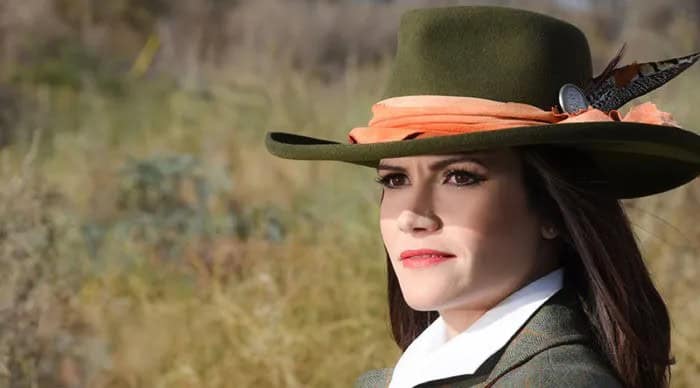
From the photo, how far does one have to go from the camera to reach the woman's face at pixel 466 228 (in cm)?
281

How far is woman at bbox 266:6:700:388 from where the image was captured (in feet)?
9.12

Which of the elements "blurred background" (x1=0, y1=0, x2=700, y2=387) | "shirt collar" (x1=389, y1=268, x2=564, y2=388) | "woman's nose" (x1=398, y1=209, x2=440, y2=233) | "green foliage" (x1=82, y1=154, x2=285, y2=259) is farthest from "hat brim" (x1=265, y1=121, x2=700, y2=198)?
"green foliage" (x1=82, y1=154, x2=285, y2=259)

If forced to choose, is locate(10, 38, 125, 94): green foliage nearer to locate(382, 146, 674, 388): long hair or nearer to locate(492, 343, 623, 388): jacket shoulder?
locate(382, 146, 674, 388): long hair

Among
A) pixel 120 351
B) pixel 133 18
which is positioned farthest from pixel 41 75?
pixel 120 351

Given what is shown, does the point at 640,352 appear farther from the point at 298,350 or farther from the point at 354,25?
the point at 354,25

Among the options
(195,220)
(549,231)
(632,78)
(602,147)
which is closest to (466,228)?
(549,231)

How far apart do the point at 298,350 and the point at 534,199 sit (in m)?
2.79

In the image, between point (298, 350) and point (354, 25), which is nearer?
point (298, 350)

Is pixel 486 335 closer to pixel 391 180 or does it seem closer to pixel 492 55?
pixel 391 180

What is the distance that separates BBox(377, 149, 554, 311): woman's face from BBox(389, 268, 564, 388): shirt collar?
27mm

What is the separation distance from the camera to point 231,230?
6.73 m

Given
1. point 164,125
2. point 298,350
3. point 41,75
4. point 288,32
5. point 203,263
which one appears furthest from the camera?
point 288,32

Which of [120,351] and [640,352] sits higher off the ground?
[640,352]

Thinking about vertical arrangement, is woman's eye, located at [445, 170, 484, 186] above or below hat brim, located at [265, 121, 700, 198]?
below
